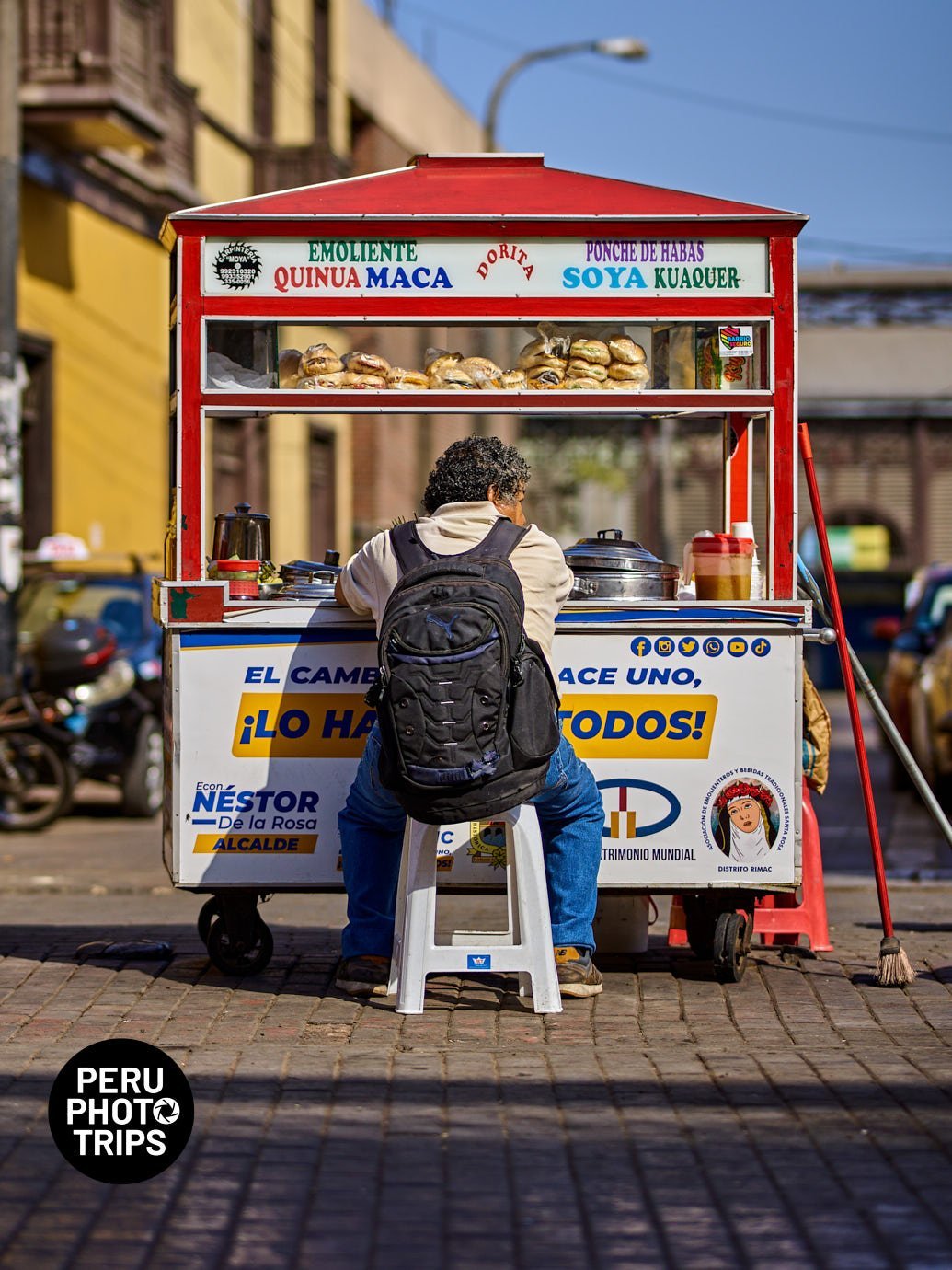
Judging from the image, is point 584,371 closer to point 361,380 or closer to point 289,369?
point 361,380

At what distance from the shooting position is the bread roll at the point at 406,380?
718cm

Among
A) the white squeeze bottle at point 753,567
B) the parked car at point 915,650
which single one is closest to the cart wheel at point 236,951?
the white squeeze bottle at point 753,567

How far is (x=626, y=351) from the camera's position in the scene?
23.7 feet

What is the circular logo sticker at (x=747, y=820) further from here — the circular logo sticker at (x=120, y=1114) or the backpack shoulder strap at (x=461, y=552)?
the circular logo sticker at (x=120, y=1114)

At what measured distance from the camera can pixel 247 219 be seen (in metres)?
6.98

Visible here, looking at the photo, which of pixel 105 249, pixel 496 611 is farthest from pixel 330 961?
pixel 105 249

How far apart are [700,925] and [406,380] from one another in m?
2.23

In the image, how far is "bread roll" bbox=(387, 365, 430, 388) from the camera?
7176mm

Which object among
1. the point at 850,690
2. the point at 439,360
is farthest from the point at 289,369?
the point at 850,690

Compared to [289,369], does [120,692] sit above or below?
below

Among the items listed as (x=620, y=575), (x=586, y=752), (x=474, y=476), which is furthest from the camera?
(x=620, y=575)

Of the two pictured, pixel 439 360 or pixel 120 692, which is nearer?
pixel 439 360

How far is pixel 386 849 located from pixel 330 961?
1076 mm

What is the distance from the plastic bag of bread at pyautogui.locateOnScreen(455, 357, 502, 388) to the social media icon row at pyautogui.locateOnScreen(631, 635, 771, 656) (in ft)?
3.47
